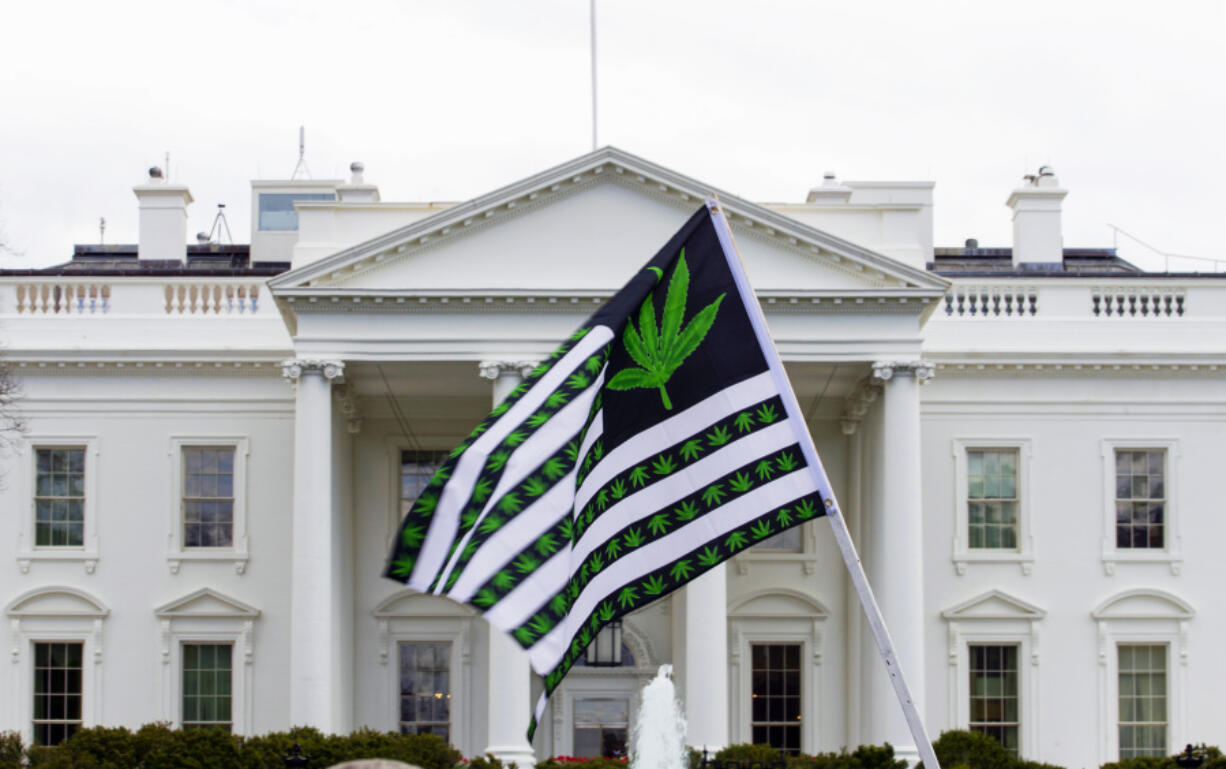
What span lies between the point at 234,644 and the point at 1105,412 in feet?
50.4

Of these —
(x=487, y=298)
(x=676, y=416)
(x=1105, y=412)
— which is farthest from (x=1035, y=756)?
(x=676, y=416)

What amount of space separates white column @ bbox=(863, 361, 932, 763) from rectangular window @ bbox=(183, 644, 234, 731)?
11.0m

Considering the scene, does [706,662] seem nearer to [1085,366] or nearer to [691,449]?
[1085,366]

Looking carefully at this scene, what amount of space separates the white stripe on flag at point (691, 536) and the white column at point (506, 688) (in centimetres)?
1864

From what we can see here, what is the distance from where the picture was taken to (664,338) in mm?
10562

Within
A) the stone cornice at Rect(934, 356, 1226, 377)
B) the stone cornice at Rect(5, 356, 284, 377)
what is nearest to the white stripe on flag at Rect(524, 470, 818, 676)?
the stone cornice at Rect(934, 356, 1226, 377)

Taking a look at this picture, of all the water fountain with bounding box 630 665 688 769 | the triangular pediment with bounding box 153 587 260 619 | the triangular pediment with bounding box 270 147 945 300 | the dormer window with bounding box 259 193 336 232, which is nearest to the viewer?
the triangular pediment with bounding box 270 147 945 300

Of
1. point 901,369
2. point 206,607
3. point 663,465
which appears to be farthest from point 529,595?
point 206,607

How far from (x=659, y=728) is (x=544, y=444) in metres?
22.4

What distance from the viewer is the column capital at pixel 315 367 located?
29172 millimetres

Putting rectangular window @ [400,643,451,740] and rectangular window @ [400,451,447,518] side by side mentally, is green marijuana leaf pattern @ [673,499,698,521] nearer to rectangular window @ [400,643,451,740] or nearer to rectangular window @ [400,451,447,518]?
rectangular window @ [400,451,447,518]

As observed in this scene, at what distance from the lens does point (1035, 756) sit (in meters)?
32.7

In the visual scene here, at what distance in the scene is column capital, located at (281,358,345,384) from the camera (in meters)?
29.2

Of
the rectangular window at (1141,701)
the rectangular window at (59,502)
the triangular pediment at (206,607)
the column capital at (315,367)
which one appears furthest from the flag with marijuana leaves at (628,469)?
the rectangular window at (1141,701)
